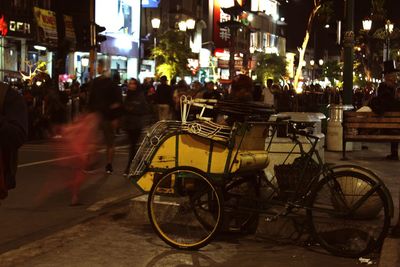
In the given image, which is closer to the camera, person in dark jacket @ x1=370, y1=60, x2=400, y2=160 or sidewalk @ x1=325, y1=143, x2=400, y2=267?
sidewalk @ x1=325, y1=143, x2=400, y2=267

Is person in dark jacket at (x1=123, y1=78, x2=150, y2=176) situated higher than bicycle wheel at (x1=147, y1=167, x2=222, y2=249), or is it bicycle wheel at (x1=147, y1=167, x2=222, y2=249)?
person in dark jacket at (x1=123, y1=78, x2=150, y2=176)

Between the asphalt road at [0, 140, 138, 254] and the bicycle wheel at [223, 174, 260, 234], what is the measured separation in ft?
6.63

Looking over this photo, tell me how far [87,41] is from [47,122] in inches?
189

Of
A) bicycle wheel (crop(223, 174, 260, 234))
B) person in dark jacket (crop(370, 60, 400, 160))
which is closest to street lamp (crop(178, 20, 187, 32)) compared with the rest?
person in dark jacket (crop(370, 60, 400, 160))

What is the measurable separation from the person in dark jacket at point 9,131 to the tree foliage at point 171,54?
38.5m

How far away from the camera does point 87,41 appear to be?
73.9 ft

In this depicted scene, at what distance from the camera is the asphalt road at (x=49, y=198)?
7.14 meters

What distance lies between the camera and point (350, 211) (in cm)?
595

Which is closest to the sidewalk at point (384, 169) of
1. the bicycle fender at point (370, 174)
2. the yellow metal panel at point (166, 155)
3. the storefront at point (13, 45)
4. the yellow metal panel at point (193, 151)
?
the bicycle fender at point (370, 174)

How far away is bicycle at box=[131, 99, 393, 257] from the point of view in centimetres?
593

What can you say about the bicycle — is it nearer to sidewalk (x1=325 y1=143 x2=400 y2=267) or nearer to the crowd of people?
sidewalk (x1=325 y1=143 x2=400 y2=267)

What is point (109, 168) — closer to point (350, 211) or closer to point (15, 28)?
point (350, 211)

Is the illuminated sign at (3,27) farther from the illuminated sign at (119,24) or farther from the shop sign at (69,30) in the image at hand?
the illuminated sign at (119,24)

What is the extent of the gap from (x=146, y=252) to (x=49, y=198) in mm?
3432
